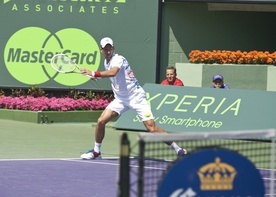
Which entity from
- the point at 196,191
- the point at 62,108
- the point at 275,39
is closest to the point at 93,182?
the point at 196,191

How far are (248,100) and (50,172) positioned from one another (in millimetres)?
5423

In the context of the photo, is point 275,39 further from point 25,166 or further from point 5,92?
point 25,166

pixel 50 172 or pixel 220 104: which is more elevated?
pixel 220 104

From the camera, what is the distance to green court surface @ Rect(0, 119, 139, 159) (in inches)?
568

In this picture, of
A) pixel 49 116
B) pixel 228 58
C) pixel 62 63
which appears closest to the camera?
pixel 62 63

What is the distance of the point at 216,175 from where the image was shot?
258 inches

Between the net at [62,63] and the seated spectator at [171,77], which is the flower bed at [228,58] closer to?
the seated spectator at [171,77]

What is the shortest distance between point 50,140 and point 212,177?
9867 mm

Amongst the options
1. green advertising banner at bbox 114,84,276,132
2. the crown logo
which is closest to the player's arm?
green advertising banner at bbox 114,84,276,132

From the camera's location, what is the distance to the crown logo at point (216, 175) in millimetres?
6516

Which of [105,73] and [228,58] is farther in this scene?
[228,58]

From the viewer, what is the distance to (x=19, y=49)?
20.6 meters

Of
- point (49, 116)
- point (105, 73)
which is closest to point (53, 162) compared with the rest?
point (105, 73)

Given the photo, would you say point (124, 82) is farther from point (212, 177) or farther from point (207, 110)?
point (212, 177)
